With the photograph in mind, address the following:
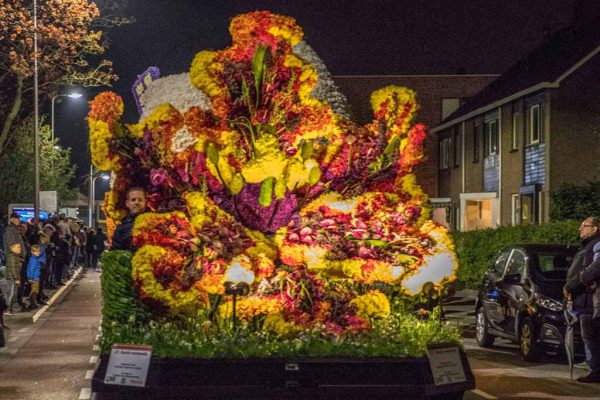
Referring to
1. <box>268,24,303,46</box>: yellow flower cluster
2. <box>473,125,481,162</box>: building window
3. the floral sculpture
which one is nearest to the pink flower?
the floral sculpture

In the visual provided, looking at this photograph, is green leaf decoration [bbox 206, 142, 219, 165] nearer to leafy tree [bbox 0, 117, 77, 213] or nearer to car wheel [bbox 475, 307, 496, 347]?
car wheel [bbox 475, 307, 496, 347]

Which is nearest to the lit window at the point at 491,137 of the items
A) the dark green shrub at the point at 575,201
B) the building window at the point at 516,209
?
the building window at the point at 516,209

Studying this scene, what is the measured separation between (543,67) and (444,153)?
9.87m

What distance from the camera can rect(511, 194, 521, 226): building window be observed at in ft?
112

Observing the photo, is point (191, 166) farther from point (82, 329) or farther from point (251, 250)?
point (82, 329)

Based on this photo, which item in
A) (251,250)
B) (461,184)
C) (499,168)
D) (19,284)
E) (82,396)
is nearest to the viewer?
(251,250)

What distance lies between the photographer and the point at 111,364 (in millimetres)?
7137

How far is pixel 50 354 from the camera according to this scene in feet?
49.1

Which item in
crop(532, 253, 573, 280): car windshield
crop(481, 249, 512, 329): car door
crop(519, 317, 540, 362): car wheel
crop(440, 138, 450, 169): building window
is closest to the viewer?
crop(519, 317, 540, 362): car wheel

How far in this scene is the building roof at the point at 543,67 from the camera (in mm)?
30625

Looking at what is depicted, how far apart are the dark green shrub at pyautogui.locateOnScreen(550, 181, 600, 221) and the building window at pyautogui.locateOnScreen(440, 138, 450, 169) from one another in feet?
47.8

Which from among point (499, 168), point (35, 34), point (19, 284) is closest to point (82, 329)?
point (19, 284)

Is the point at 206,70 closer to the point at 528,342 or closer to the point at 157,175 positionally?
the point at 157,175

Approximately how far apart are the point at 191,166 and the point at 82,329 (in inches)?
443
